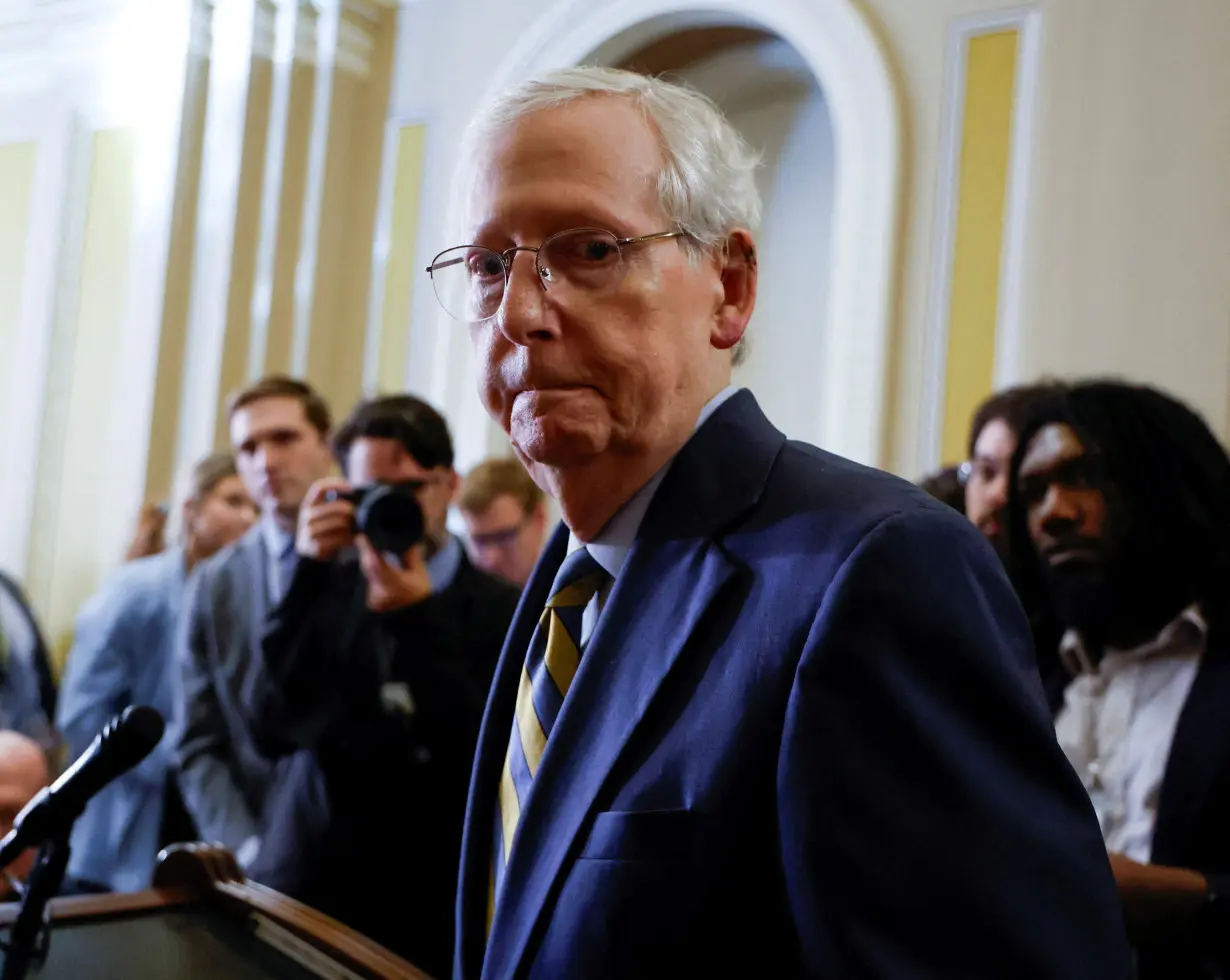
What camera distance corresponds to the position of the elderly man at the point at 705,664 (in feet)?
2.97

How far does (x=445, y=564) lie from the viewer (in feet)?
8.31

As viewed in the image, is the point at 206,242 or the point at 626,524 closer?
the point at 626,524

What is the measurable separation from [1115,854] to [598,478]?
0.94 meters

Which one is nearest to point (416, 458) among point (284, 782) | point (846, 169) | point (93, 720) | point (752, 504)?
point (284, 782)

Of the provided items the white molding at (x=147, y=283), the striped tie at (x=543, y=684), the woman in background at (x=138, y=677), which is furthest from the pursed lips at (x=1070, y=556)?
the white molding at (x=147, y=283)

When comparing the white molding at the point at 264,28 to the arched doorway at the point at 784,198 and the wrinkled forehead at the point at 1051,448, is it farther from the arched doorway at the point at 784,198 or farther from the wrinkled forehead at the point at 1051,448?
the wrinkled forehead at the point at 1051,448

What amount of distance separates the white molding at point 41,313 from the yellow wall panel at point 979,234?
13.5ft

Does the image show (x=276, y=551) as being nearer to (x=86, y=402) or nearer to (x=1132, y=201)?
(x=1132, y=201)

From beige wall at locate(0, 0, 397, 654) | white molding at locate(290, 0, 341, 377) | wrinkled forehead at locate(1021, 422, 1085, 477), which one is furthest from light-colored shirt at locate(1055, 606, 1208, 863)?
white molding at locate(290, 0, 341, 377)

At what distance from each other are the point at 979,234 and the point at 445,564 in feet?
7.72

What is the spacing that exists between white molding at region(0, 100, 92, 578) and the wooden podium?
5056 millimetres

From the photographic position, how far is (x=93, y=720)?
133 inches

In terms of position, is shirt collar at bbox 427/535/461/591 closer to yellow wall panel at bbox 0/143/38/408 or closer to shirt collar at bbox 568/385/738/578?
shirt collar at bbox 568/385/738/578

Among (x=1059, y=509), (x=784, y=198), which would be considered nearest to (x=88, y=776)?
(x=1059, y=509)
